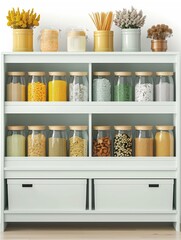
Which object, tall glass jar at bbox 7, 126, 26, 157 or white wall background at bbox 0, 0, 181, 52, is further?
white wall background at bbox 0, 0, 181, 52

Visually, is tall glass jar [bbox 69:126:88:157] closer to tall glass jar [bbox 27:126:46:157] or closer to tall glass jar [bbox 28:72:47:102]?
tall glass jar [bbox 27:126:46:157]

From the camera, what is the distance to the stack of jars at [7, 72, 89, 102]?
4332 mm

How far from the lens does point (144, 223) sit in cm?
457

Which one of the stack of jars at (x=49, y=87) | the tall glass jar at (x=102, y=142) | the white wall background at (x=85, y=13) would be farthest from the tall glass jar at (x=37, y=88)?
the tall glass jar at (x=102, y=142)

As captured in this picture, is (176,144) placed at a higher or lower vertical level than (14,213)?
higher

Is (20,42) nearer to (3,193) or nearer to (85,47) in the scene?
(85,47)

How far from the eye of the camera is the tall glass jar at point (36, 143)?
433 centimetres

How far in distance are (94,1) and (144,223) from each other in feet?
5.50

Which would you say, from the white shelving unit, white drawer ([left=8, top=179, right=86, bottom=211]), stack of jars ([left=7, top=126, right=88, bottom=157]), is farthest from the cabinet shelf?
white drawer ([left=8, top=179, right=86, bottom=211])

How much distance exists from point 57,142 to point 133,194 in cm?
64

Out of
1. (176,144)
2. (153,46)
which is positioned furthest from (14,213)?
(153,46)

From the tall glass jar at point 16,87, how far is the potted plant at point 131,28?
0.75m

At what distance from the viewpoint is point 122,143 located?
4.34 metres

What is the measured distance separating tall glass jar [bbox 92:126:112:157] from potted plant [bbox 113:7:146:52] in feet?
1.91
